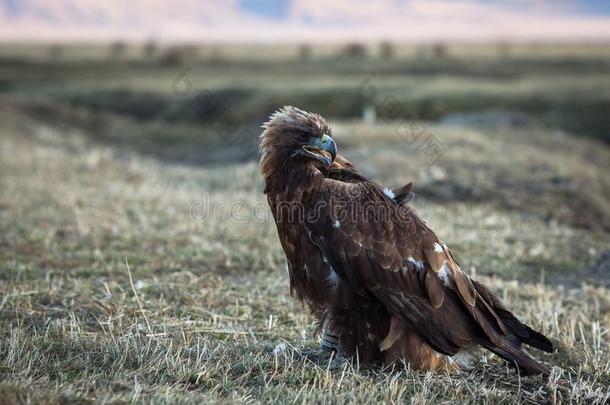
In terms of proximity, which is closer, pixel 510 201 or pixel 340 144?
pixel 510 201

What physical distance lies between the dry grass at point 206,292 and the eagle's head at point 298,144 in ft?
4.79

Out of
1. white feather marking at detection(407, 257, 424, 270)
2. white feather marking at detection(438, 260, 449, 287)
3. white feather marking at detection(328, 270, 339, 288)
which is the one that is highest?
white feather marking at detection(407, 257, 424, 270)

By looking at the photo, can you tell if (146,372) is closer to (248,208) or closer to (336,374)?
(336,374)

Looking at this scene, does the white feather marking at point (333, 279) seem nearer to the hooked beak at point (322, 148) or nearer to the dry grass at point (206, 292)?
the dry grass at point (206, 292)

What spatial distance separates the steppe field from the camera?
4.85m

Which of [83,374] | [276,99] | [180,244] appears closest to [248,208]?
[180,244]

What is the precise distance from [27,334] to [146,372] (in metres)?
1.26

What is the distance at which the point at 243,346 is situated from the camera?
561 centimetres

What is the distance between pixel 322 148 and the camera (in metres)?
5.29

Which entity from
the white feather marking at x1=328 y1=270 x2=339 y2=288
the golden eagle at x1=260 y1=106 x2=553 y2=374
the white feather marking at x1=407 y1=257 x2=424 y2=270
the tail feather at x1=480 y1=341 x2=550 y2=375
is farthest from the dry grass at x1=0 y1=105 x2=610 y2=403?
the white feather marking at x1=407 y1=257 x2=424 y2=270

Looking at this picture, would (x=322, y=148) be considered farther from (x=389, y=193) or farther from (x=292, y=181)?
(x=389, y=193)

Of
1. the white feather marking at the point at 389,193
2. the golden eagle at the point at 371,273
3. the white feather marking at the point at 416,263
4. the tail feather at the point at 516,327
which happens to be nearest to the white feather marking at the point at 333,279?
the golden eagle at the point at 371,273

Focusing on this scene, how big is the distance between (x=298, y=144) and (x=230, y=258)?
3755 mm

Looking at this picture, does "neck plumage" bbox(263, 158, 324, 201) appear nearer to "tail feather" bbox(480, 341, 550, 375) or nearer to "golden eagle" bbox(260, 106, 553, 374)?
"golden eagle" bbox(260, 106, 553, 374)
